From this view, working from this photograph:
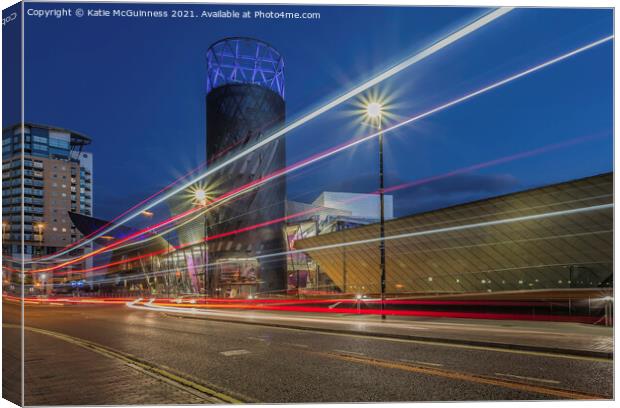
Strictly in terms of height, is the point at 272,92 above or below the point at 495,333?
above

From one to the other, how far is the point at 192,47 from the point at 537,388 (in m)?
11.5

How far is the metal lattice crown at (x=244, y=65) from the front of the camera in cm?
7931

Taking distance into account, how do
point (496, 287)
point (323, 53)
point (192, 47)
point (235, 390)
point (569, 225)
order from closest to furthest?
point (235, 390) → point (323, 53) → point (192, 47) → point (569, 225) → point (496, 287)

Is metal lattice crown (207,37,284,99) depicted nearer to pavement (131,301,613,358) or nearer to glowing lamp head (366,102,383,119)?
glowing lamp head (366,102,383,119)

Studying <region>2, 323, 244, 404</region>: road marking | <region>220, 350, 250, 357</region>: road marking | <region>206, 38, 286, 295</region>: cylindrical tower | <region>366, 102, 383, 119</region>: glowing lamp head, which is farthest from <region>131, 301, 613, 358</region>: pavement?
<region>206, 38, 286, 295</region>: cylindrical tower

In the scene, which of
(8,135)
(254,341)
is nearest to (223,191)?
(254,341)

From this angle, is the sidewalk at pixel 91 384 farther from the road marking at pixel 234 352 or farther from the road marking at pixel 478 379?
the road marking at pixel 478 379

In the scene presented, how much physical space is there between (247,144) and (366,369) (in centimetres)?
7117

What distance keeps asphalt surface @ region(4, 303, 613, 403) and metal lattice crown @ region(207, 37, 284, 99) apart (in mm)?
68022

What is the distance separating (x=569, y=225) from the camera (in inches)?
1276

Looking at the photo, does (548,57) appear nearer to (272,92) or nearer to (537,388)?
(537,388)

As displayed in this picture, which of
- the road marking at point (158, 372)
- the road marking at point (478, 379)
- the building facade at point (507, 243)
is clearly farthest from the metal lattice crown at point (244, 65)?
the road marking at point (478, 379)

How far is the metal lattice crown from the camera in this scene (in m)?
79.3

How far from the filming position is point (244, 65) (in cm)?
8344
